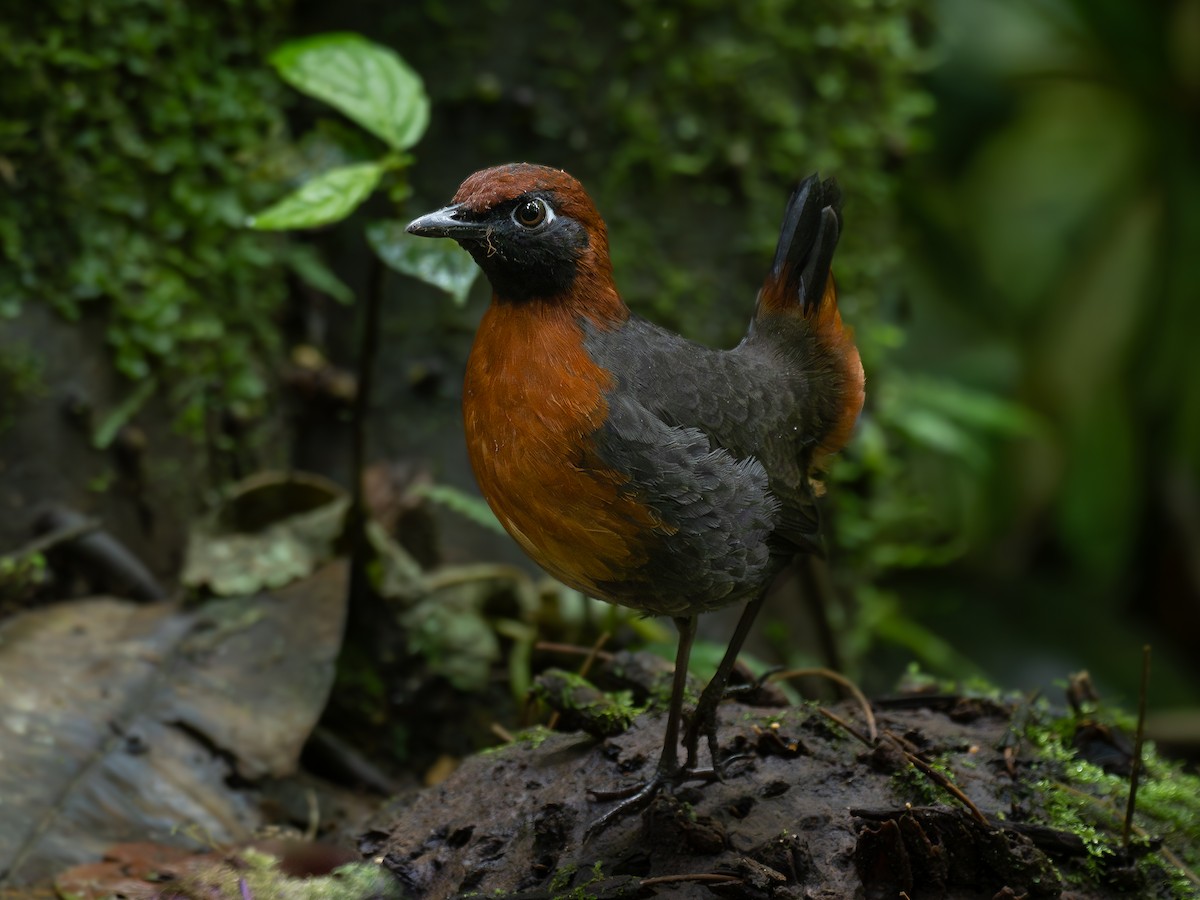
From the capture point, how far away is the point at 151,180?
12.0ft

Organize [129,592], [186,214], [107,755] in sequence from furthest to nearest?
1. [186,214]
2. [129,592]
3. [107,755]

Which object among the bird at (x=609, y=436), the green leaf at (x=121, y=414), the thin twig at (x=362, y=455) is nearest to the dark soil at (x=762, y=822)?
the bird at (x=609, y=436)

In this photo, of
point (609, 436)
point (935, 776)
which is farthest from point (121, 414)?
point (935, 776)

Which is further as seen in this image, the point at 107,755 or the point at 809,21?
the point at 809,21

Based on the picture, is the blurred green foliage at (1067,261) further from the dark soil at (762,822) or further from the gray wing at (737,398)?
the gray wing at (737,398)

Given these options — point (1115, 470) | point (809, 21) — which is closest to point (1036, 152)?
point (1115, 470)

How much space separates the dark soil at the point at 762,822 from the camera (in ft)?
7.02

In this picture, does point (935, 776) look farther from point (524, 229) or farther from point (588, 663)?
point (524, 229)

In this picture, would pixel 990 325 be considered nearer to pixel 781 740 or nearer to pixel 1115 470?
pixel 1115 470

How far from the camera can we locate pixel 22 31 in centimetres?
329

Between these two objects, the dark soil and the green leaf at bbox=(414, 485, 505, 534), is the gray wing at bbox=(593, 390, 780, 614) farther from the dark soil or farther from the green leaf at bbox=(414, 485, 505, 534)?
the green leaf at bbox=(414, 485, 505, 534)

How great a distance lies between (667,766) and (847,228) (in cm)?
287

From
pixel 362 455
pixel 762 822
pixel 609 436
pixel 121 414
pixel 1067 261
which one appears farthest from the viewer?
pixel 1067 261

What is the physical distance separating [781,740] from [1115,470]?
4.31 m
